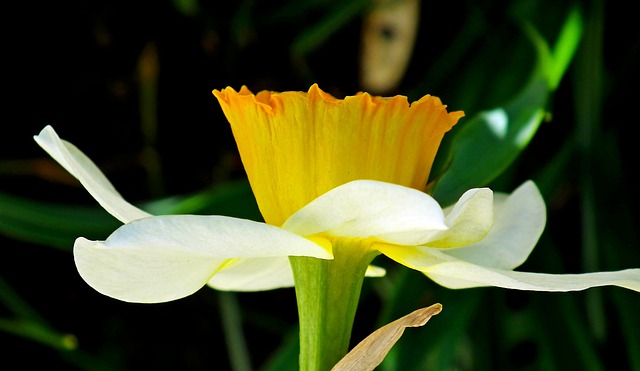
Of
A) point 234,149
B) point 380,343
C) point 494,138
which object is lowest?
point 380,343

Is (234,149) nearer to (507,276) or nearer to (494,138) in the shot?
(494,138)

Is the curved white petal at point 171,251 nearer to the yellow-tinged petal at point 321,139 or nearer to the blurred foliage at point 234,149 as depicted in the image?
the yellow-tinged petal at point 321,139

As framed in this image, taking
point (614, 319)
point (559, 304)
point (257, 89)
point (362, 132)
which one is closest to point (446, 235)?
point (362, 132)

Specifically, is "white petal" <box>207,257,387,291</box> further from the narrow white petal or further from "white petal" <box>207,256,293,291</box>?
the narrow white petal

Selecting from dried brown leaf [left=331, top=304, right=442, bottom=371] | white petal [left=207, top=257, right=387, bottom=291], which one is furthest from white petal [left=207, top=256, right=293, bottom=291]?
dried brown leaf [left=331, top=304, right=442, bottom=371]

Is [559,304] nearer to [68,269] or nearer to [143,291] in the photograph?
[143,291]

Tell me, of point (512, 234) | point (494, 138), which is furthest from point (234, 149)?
point (512, 234)
